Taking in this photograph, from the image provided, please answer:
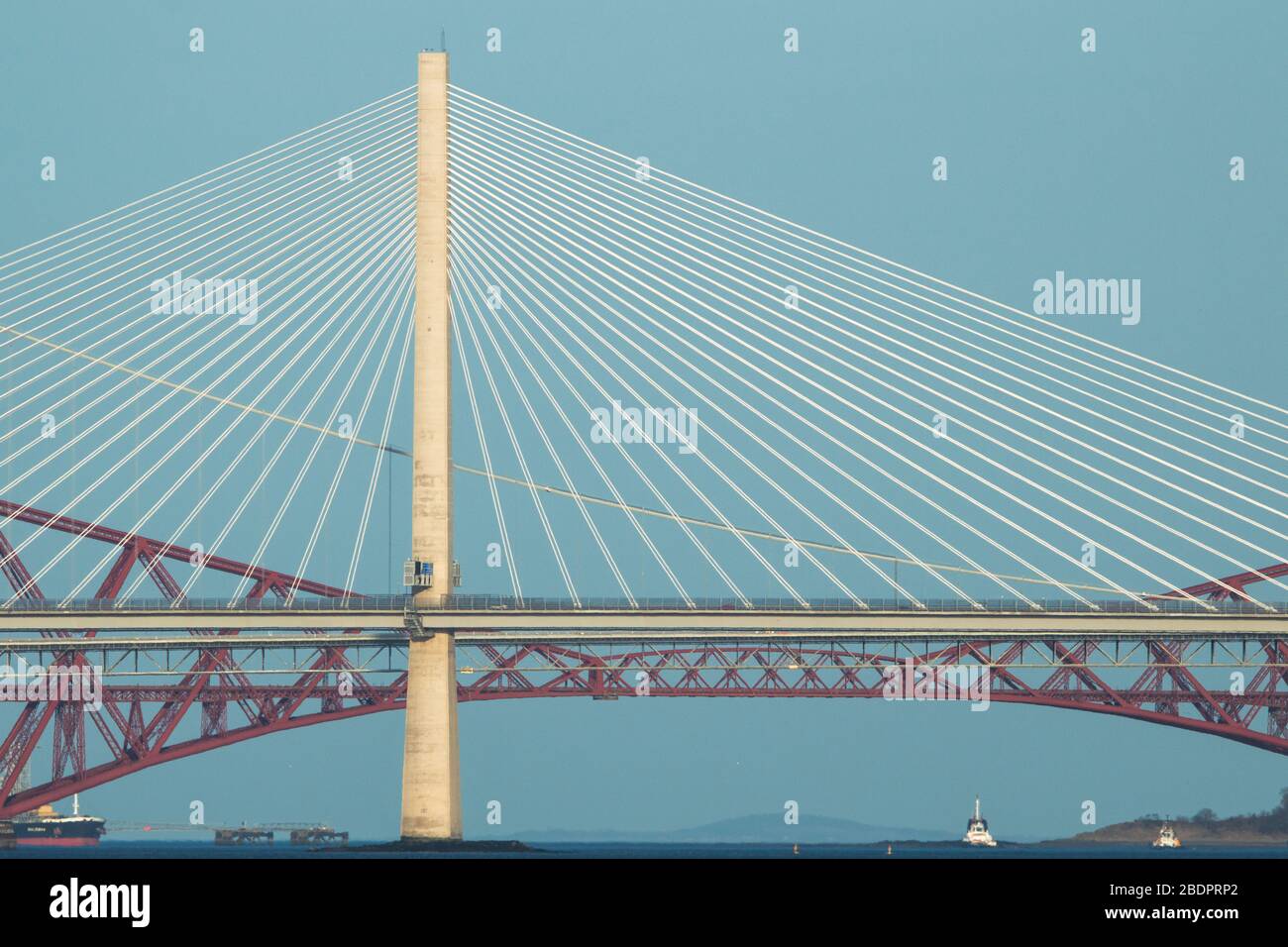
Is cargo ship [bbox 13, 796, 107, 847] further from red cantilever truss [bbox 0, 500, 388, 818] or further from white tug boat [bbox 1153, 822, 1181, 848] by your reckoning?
white tug boat [bbox 1153, 822, 1181, 848]

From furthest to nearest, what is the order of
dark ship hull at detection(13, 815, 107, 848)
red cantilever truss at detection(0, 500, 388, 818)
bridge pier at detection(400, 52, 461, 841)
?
dark ship hull at detection(13, 815, 107, 848) < red cantilever truss at detection(0, 500, 388, 818) < bridge pier at detection(400, 52, 461, 841)

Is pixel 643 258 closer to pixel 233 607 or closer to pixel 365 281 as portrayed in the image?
pixel 365 281

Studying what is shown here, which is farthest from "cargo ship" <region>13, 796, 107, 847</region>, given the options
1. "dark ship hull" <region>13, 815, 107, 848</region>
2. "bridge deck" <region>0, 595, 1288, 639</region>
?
"bridge deck" <region>0, 595, 1288, 639</region>

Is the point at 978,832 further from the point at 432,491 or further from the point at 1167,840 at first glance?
the point at 432,491

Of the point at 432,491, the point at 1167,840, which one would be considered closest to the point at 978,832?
the point at 1167,840

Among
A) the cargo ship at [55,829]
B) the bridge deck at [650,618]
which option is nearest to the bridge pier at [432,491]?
the bridge deck at [650,618]

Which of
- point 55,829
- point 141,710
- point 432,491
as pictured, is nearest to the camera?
point 432,491

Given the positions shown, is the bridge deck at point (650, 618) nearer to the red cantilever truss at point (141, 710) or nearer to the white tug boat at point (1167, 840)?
the red cantilever truss at point (141, 710)
